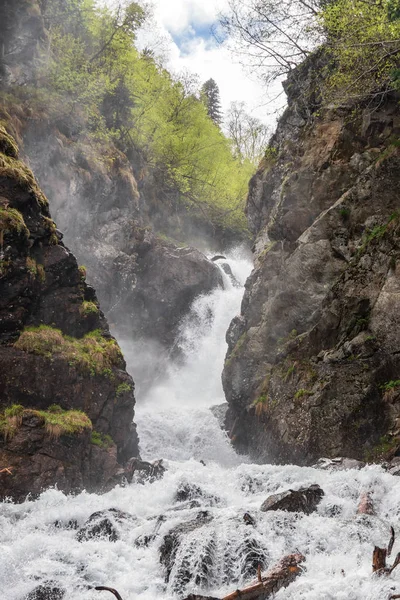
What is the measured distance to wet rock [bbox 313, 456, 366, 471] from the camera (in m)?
9.98

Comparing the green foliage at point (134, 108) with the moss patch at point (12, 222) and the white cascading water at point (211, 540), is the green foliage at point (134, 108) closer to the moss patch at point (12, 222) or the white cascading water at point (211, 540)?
the moss patch at point (12, 222)

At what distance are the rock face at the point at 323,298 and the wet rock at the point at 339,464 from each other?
74 centimetres

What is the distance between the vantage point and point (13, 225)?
533 inches

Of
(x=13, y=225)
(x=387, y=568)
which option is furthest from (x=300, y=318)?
(x=387, y=568)

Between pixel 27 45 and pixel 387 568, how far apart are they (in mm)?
26871

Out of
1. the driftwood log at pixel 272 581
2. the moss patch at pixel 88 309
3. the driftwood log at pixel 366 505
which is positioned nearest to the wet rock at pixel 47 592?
the driftwood log at pixel 272 581

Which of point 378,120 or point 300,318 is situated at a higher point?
point 378,120

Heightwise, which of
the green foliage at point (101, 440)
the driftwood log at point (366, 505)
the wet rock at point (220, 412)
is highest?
the wet rock at point (220, 412)

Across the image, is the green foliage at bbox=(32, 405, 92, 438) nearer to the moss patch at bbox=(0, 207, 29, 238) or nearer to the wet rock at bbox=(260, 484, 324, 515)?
the moss patch at bbox=(0, 207, 29, 238)

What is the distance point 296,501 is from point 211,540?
72.0 inches

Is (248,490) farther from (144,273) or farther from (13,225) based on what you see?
(144,273)

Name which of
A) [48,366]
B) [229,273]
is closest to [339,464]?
[48,366]

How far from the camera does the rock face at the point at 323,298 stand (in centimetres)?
1155

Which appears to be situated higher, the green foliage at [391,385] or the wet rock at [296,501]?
the green foliage at [391,385]
